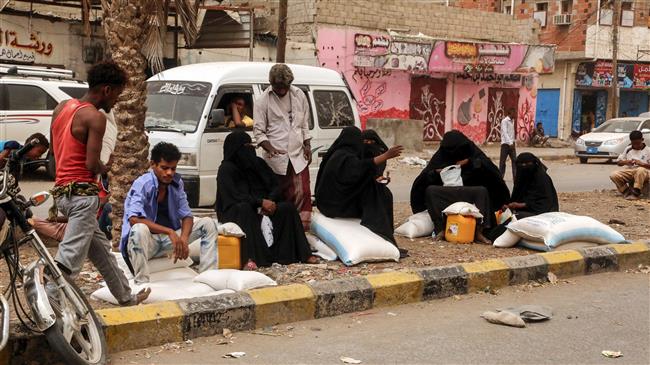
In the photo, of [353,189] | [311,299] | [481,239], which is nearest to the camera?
[311,299]

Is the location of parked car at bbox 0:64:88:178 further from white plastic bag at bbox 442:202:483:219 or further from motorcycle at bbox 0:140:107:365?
motorcycle at bbox 0:140:107:365

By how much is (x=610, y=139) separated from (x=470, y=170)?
17.0 meters

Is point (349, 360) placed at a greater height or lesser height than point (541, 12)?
lesser

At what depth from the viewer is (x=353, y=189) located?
24.9 ft

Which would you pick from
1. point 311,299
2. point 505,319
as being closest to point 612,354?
point 505,319

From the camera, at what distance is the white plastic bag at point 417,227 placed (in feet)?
28.5

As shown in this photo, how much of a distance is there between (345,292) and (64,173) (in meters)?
2.18

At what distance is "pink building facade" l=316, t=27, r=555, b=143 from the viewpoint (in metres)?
25.5

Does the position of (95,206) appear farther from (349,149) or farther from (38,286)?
(349,149)

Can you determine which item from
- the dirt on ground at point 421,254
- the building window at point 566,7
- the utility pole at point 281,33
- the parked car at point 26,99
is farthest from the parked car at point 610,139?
the parked car at point 26,99

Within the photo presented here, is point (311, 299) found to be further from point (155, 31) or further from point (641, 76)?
point (641, 76)

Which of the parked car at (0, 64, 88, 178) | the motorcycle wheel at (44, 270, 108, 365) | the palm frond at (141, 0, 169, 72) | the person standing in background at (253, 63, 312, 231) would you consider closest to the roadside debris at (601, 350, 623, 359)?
the motorcycle wheel at (44, 270, 108, 365)

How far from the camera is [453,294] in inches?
261

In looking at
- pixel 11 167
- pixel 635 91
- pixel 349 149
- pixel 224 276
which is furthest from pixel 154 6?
pixel 635 91
